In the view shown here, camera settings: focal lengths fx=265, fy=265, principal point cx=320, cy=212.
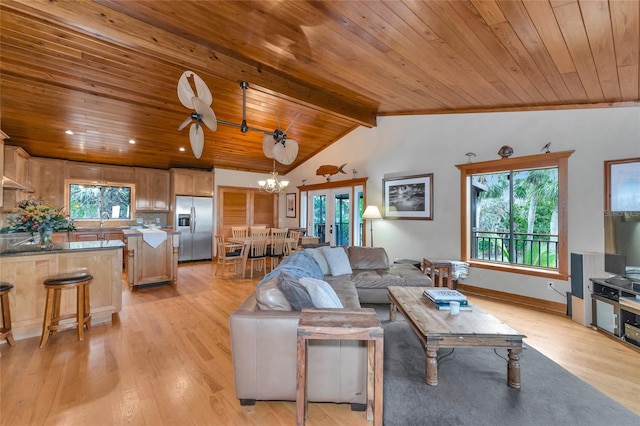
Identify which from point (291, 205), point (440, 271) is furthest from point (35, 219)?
point (291, 205)

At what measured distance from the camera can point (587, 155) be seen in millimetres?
3223

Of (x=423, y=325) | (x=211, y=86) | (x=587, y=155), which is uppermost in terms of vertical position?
(x=211, y=86)

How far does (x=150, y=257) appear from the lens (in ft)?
14.6

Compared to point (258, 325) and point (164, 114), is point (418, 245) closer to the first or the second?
point (258, 325)

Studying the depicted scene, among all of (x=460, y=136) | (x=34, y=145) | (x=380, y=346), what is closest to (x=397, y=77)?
(x=460, y=136)

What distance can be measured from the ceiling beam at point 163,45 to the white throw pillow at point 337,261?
7.67ft

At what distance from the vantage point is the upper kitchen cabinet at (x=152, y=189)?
21.6 feet

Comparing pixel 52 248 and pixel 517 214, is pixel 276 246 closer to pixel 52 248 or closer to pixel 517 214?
pixel 52 248

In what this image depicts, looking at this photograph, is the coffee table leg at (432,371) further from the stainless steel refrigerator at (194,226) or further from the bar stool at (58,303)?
the stainless steel refrigerator at (194,226)

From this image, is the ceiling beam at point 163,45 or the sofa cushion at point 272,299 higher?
the ceiling beam at point 163,45

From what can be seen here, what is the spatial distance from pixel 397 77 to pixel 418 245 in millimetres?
2860

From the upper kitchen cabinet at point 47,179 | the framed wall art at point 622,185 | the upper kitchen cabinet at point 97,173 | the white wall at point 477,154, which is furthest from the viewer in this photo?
the upper kitchen cabinet at point 97,173

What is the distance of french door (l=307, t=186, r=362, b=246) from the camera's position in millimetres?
6074

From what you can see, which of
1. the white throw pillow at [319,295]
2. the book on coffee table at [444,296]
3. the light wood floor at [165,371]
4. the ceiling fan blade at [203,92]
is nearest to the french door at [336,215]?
the light wood floor at [165,371]
